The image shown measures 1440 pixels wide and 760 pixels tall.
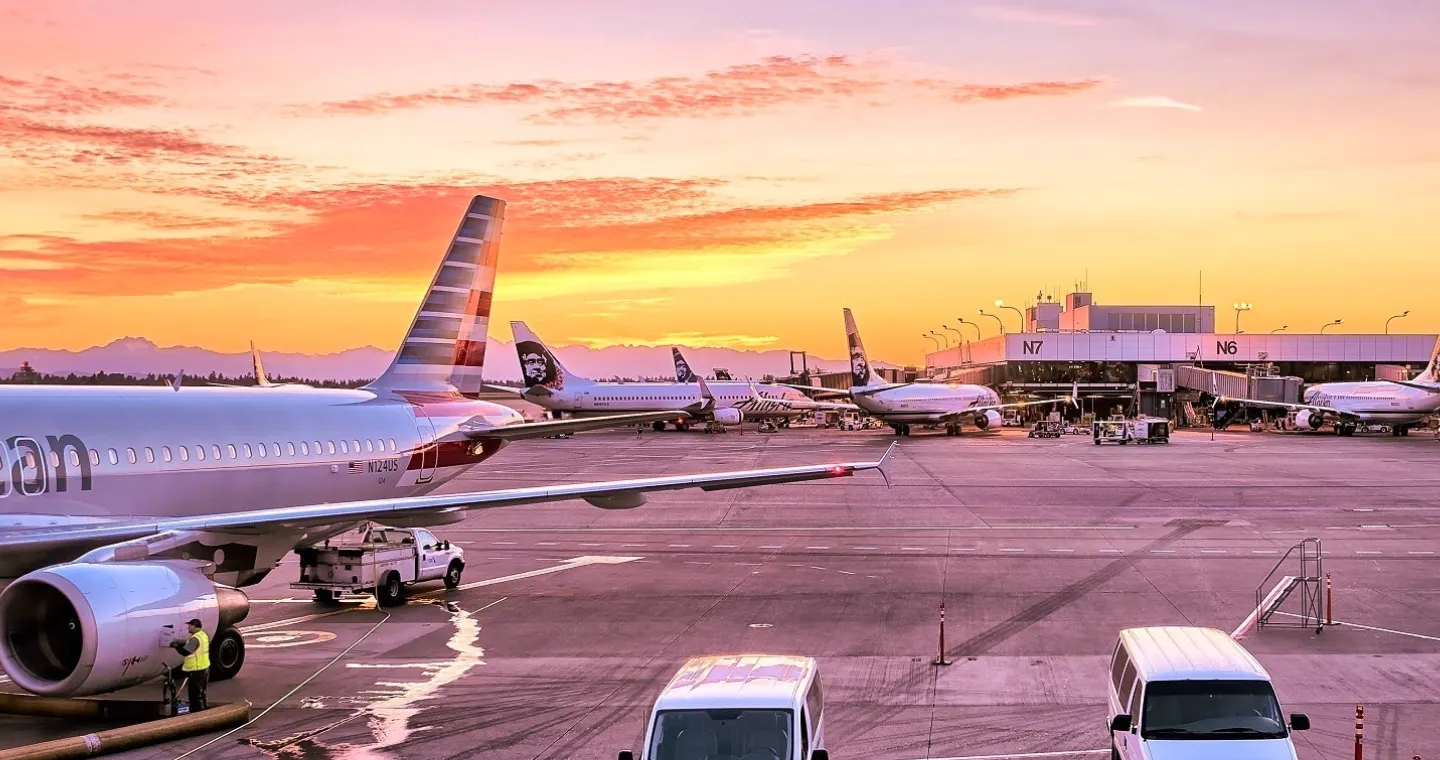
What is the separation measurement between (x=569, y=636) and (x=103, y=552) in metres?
9.04

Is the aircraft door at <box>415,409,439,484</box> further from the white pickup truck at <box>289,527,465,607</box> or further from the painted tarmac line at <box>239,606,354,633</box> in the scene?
the painted tarmac line at <box>239,606,354,633</box>

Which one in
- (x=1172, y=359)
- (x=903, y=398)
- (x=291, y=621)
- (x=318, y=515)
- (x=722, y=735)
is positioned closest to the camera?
(x=722, y=735)

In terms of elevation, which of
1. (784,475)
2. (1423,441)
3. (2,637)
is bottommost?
(1423,441)

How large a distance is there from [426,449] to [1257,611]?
18871mm

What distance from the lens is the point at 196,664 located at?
20.3 meters

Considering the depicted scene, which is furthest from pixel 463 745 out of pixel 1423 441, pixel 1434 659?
pixel 1423 441

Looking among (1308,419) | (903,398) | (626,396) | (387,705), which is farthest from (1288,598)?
(626,396)

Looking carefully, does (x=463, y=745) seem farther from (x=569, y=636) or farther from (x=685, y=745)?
(x=569, y=636)

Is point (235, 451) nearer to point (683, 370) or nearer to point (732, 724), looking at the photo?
point (732, 724)

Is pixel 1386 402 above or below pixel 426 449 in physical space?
below

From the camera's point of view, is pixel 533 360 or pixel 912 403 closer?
pixel 912 403

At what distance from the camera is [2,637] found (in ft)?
65.1

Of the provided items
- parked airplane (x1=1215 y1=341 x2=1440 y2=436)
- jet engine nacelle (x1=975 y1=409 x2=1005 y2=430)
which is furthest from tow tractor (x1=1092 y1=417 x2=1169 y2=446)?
parked airplane (x1=1215 y1=341 x2=1440 y2=436)

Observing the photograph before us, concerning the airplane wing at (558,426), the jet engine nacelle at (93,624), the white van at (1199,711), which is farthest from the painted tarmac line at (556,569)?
the white van at (1199,711)
